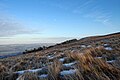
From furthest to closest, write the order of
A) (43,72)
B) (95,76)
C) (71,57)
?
1. (71,57)
2. (43,72)
3. (95,76)

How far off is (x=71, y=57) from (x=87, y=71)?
3.26 metres

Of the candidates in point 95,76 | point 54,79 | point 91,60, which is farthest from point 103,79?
point 91,60

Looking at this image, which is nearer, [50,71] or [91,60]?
[50,71]

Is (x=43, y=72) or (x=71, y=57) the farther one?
(x=71, y=57)

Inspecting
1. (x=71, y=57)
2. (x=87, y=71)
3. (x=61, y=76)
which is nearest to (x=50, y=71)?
(x=61, y=76)

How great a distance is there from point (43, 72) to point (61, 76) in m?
1.01

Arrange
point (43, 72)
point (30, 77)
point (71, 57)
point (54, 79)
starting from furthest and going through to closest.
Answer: point (71, 57) → point (43, 72) → point (30, 77) → point (54, 79)

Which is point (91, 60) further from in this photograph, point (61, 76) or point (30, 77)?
Answer: point (30, 77)

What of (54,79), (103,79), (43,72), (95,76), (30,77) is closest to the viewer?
(103,79)

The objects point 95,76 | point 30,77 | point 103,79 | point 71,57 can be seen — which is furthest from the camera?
point 71,57

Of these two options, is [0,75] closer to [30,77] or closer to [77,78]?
[30,77]

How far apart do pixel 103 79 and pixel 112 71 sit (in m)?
0.64

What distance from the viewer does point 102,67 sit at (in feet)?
14.8

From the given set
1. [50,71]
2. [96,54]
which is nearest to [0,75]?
[50,71]
